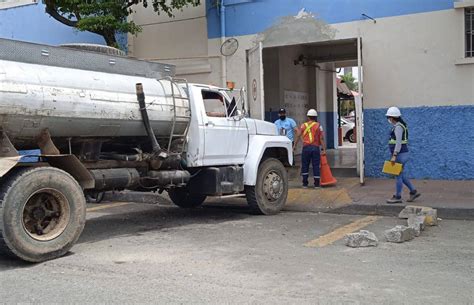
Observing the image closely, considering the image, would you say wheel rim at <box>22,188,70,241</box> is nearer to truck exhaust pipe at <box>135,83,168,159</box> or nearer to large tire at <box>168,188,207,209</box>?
truck exhaust pipe at <box>135,83,168,159</box>

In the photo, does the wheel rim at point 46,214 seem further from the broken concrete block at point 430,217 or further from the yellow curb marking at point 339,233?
the broken concrete block at point 430,217

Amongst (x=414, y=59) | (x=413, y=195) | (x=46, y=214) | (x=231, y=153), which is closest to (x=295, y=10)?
(x=414, y=59)

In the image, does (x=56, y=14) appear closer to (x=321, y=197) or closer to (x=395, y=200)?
(x=321, y=197)

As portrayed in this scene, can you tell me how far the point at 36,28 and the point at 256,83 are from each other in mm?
7949

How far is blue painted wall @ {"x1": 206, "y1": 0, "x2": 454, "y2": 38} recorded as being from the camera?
12.0 metres

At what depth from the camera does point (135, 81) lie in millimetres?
7820

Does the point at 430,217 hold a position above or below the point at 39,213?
below

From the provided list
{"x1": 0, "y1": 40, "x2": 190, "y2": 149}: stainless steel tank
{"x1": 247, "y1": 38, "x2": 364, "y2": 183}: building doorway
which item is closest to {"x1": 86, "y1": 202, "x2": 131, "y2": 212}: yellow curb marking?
{"x1": 0, "y1": 40, "x2": 190, "y2": 149}: stainless steel tank

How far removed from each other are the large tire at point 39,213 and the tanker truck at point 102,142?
12 millimetres

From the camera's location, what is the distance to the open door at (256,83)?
12008 mm

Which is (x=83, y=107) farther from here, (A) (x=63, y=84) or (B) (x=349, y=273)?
(B) (x=349, y=273)

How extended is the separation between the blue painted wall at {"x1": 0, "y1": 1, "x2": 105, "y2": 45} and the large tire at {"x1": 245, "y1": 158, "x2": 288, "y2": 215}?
8232mm

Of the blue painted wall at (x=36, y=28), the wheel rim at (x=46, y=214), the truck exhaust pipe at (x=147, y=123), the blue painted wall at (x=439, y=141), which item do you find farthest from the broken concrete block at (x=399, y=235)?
the blue painted wall at (x=36, y=28)

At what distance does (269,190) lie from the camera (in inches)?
386
